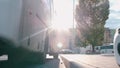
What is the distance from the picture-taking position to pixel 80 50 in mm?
91500

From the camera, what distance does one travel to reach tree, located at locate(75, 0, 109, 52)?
2505 inches

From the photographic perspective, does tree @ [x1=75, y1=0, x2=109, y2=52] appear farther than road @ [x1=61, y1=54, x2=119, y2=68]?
Yes

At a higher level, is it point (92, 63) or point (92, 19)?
point (92, 19)

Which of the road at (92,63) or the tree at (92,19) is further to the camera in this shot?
the tree at (92,19)

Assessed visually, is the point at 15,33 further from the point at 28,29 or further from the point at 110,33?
the point at 110,33

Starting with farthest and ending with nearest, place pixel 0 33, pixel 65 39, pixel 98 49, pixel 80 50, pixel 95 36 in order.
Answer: pixel 65 39 < pixel 80 50 < pixel 98 49 < pixel 95 36 < pixel 0 33

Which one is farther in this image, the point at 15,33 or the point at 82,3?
the point at 82,3

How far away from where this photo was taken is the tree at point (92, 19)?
2505 inches

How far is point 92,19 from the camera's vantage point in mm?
63594

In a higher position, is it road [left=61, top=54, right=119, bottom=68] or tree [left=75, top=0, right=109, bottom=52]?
tree [left=75, top=0, right=109, bottom=52]

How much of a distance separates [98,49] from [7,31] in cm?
6545

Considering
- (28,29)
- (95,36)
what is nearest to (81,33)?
(95,36)

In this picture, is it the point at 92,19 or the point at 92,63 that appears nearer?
the point at 92,63

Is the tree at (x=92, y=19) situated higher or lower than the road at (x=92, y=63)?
higher
